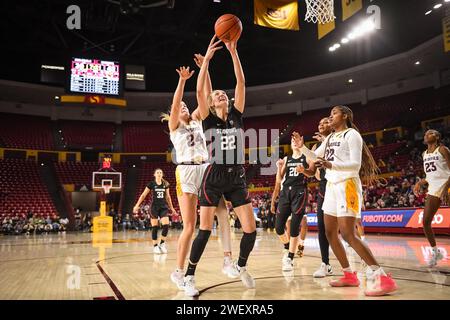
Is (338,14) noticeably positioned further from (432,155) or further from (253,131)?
(253,131)

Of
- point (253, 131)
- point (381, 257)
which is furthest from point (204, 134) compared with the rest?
point (253, 131)

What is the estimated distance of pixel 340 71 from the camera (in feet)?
79.8

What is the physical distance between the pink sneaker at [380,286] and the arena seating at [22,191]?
2196 cm

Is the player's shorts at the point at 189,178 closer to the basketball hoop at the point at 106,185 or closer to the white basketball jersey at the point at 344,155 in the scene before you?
the white basketball jersey at the point at 344,155

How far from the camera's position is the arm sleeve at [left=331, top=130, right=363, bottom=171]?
384 centimetres

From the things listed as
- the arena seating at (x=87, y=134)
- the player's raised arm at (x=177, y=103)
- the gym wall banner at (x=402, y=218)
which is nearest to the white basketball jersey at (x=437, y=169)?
the player's raised arm at (x=177, y=103)

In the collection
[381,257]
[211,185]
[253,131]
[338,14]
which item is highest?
[338,14]

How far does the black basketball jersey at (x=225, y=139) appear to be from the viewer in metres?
4.02

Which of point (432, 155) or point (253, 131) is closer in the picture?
point (432, 155)

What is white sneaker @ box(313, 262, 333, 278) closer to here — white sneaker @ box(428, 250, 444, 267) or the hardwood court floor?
the hardwood court floor

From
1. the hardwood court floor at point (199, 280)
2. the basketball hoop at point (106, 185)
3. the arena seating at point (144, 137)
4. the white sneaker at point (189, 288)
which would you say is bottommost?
the hardwood court floor at point (199, 280)

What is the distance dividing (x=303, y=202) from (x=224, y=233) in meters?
1.69

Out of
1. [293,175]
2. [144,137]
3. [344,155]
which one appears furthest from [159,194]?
[144,137]

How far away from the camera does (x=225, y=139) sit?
4094 mm
